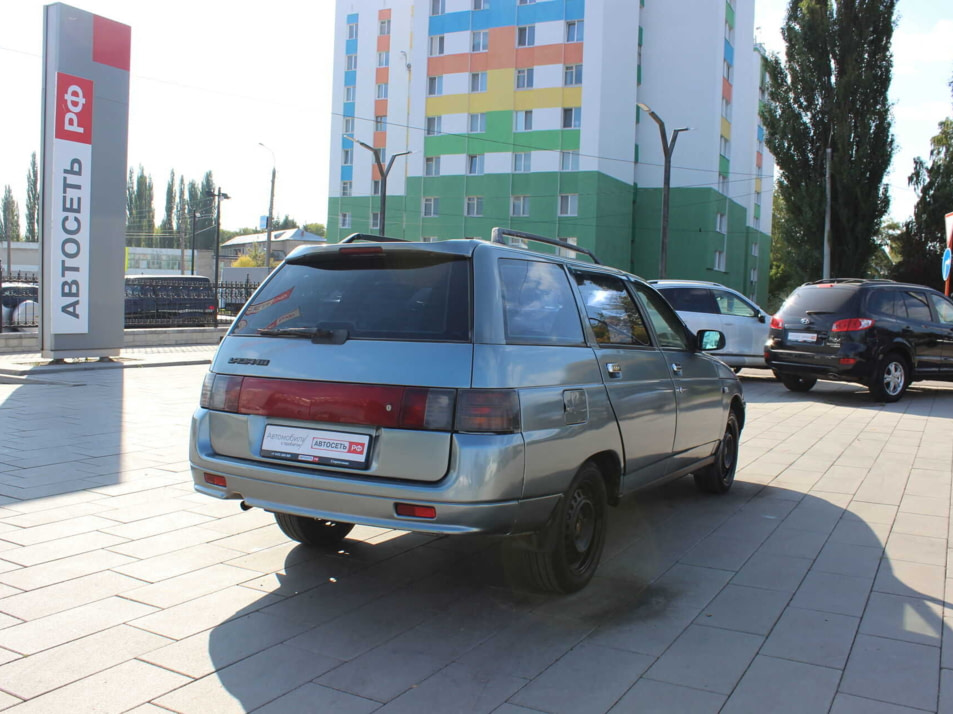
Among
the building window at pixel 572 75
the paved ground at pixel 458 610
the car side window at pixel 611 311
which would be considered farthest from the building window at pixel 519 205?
the car side window at pixel 611 311

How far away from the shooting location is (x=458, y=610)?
3.93 meters

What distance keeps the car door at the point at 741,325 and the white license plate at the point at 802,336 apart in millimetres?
2491

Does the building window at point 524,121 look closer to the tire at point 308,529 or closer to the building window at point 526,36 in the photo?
the building window at point 526,36

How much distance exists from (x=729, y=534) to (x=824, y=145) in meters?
32.1

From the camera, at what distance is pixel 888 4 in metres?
32.2

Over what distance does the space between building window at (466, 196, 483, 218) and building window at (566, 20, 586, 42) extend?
9245mm

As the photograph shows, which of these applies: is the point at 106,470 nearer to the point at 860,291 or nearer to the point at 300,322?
the point at 300,322

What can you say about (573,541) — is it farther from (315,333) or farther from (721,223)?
(721,223)

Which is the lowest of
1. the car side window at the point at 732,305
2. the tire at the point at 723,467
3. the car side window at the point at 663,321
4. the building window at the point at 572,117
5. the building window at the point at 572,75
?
the tire at the point at 723,467

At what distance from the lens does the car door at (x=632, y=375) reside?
4.52 m

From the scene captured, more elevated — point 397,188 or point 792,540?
point 397,188

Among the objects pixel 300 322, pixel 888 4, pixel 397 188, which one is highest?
pixel 888 4

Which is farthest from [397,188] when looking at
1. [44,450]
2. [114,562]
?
[114,562]

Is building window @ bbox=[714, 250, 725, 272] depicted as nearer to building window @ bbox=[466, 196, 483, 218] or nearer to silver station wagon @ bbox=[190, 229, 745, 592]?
building window @ bbox=[466, 196, 483, 218]
